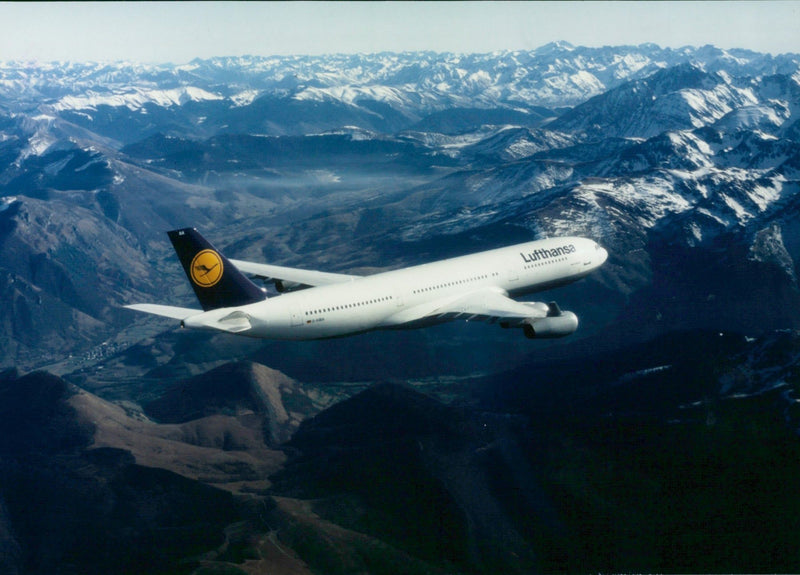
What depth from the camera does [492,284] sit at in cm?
9212

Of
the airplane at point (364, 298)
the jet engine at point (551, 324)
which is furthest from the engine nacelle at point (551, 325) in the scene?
the airplane at point (364, 298)

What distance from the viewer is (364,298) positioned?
3155 inches

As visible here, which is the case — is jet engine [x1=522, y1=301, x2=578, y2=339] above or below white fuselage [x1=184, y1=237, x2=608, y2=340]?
below

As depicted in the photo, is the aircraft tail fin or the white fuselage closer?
Answer: the aircraft tail fin

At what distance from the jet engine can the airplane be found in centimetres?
13

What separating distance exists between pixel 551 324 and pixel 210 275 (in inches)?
1690

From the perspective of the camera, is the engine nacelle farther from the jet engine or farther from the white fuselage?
the white fuselage

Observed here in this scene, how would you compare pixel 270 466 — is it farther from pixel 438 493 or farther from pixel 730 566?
pixel 730 566

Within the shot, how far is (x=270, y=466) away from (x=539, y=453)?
82612 mm

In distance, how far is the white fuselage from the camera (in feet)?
250

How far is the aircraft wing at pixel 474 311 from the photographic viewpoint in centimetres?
8181

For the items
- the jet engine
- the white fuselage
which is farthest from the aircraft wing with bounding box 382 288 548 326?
the jet engine

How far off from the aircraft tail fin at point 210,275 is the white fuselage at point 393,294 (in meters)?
1.52

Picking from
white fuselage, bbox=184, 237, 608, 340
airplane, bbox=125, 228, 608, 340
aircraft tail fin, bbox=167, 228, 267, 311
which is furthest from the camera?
white fuselage, bbox=184, 237, 608, 340
